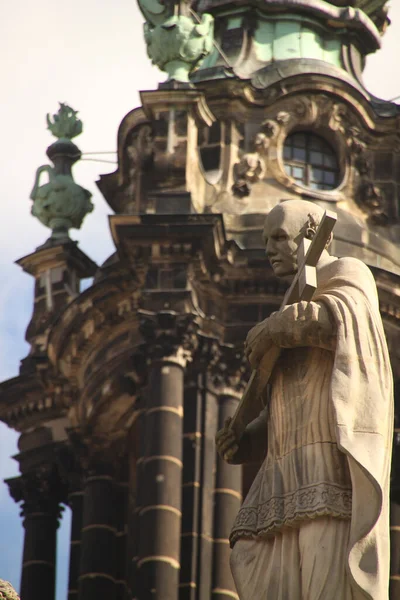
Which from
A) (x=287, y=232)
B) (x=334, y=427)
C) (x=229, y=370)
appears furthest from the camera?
(x=229, y=370)

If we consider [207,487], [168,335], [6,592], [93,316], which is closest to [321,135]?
[93,316]

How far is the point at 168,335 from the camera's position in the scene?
38.7 m

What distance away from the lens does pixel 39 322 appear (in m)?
44.2

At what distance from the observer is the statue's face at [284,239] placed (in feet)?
55.6

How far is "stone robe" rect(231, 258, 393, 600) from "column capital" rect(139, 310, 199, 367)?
858 inches

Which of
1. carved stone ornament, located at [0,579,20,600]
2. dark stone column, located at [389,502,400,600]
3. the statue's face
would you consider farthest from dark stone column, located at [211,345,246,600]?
carved stone ornament, located at [0,579,20,600]

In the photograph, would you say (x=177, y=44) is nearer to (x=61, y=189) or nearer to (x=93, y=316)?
(x=61, y=189)

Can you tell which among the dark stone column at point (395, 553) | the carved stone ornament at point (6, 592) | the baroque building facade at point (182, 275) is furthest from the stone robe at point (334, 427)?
the dark stone column at point (395, 553)

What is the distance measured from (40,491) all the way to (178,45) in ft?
29.5

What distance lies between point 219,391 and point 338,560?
23.4 meters

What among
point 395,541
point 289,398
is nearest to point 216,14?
point 395,541

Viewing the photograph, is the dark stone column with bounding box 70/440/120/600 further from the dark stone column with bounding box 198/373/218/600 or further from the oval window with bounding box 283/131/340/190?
the oval window with bounding box 283/131/340/190

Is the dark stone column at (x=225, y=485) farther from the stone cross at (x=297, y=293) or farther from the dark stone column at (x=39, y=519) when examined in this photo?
the stone cross at (x=297, y=293)

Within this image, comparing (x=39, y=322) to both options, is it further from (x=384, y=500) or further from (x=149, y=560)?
(x=384, y=500)
